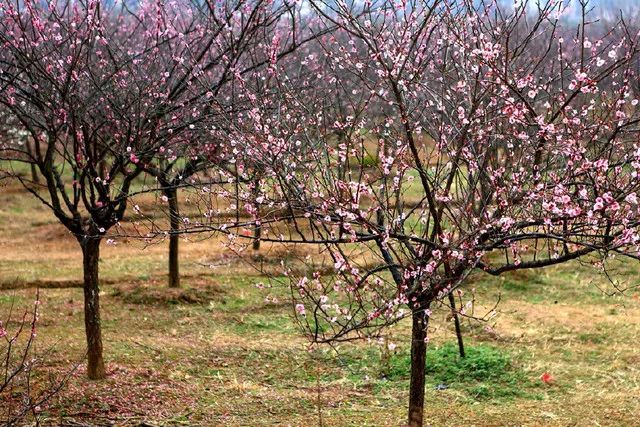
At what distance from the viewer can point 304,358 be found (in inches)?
409

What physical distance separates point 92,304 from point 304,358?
3.25 metres

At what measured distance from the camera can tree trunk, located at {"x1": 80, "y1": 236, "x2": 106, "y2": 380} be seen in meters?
8.49

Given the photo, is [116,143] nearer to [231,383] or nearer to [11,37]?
[11,37]

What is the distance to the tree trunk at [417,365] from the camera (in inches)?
240

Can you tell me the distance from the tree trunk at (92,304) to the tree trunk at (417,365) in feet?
13.5

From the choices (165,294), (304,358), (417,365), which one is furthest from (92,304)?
(165,294)

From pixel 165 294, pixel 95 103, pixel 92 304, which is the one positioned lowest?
pixel 165 294

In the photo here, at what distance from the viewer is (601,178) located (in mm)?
5527

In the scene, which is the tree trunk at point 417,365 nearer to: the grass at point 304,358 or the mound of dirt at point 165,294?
the grass at point 304,358

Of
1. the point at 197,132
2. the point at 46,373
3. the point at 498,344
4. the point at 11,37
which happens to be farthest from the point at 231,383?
the point at 11,37

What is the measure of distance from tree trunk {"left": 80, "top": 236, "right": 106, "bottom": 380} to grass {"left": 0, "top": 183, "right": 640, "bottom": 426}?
23cm

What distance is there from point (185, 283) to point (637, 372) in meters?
Result: 8.56

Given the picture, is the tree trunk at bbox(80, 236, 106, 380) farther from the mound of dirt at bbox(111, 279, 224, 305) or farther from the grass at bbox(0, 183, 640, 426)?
the mound of dirt at bbox(111, 279, 224, 305)

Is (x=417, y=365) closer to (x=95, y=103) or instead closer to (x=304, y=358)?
(x=304, y=358)
